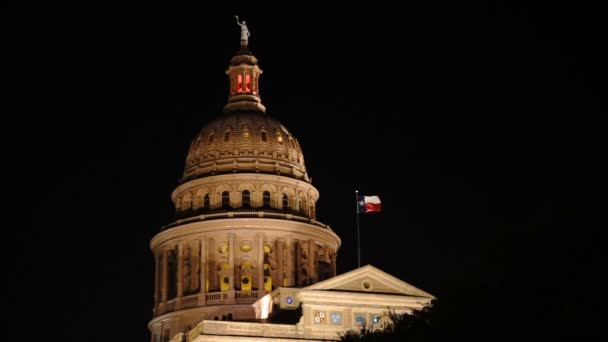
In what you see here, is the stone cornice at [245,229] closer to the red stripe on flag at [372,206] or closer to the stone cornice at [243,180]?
the stone cornice at [243,180]

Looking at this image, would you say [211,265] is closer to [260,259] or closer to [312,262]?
[260,259]

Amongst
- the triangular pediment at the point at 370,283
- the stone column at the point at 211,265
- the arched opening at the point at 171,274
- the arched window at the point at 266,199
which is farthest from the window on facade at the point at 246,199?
the triangular pediment at the point at 370,283

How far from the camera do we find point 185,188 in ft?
454

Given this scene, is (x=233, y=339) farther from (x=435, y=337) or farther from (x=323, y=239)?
(x=435, y=337)

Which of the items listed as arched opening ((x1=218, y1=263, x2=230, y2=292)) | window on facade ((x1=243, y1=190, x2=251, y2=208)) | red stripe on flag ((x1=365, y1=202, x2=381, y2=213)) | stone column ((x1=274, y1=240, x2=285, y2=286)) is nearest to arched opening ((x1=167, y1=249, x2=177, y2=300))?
arched opening ((x1=218, y1=263, x2=230, y2=292))

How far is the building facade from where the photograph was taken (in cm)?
12888

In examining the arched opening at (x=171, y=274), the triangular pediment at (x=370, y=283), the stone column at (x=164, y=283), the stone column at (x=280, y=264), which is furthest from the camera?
the arched opening at (x=171, y=274)

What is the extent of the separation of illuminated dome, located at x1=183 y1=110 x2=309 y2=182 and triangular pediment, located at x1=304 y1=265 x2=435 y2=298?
26421 mm

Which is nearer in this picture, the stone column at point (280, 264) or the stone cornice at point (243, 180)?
the stone column at point (280, 264)

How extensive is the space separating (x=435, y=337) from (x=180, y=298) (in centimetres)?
6558

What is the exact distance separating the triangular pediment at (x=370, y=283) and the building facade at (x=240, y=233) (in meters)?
5.20

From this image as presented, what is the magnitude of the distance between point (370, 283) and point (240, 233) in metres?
21.7

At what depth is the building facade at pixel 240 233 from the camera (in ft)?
423

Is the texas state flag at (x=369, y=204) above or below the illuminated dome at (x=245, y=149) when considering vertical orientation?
below
